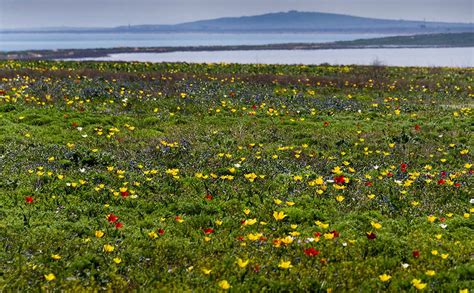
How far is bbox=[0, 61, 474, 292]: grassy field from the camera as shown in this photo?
6824 millimetres

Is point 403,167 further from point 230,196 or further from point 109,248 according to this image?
point 109,248

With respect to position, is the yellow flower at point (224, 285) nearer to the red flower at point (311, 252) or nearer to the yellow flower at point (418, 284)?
the red flower at point (311, 252)

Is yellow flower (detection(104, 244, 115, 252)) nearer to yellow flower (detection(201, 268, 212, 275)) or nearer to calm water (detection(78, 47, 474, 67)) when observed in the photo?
yellow flower (detection(201, 268, 212, 275))

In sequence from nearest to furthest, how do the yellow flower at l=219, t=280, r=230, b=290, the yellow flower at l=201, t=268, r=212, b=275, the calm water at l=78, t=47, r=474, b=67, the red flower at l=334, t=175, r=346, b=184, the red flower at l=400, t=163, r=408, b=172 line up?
the yellow flower at l=219, t=280, r=230, b=290, the yellow flower at l=201, t=268, r=212, b=275, the red flower at l=334, t=175, r=346, b=184, the red flower at l=400, t=163, r=408, b=172, the calm water at l=78, t=47, r=474, b=67

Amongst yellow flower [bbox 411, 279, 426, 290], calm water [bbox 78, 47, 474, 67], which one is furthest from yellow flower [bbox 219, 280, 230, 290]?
calm water [bbox 78, 47, 474, 67]

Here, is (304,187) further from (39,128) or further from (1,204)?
(39,128)

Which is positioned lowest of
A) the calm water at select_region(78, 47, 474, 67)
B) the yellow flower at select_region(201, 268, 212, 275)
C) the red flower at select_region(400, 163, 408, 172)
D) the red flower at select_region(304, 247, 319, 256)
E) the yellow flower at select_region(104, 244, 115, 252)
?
the yellow flower at select_region(201, 268, 212, 275)

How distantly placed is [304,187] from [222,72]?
23.4 m

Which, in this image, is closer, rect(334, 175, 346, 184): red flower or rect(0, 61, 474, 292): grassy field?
rect(0, 61, 474, 292): grassy field

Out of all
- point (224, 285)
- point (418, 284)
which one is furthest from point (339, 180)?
point (224, 285)

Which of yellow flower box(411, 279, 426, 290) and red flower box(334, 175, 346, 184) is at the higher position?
red flower box(334, 175, 346, 184)

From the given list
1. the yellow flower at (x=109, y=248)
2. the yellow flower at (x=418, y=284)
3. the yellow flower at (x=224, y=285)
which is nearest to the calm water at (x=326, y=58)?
the yellow flower at (x=418, y=284)

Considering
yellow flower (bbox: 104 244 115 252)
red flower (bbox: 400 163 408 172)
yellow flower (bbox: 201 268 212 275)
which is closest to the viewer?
yellow flower (bbox: 201 268 212 275)

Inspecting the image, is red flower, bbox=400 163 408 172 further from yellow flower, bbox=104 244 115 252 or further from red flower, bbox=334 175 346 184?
yellow flower, bbox=104 244 115 252
